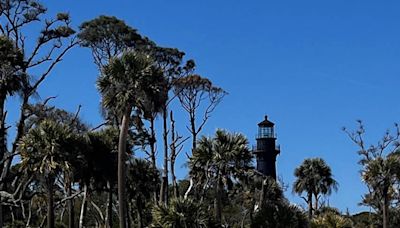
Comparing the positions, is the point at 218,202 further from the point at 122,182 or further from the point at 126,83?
the point at 126,83

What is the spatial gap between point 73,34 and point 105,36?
5.25m

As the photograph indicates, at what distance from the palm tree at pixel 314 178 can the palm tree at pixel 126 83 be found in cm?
3175

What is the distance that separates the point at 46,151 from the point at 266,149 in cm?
4665

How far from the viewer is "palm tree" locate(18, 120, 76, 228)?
33625 mm

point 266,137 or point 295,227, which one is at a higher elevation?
point 266,137

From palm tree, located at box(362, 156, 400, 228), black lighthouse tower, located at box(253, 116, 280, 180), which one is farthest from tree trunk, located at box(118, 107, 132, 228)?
black lighthouse tower, located at box(253, 116, 280, 180)

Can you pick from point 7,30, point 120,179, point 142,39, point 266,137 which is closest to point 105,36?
point 142,39

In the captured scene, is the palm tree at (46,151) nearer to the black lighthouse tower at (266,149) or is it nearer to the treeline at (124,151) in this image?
the treeline at (124,151)

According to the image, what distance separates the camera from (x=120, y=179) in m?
31.9

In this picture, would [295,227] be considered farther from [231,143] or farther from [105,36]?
[105,36]

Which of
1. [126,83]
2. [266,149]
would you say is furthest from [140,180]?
[266,149]

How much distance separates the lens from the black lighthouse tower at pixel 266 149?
3073 inches

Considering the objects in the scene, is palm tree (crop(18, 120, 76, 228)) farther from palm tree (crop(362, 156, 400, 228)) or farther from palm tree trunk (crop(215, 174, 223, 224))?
palm tree (crop(362, 156, 400, 228))

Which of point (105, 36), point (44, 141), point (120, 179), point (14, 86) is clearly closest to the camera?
point (120, 179)
